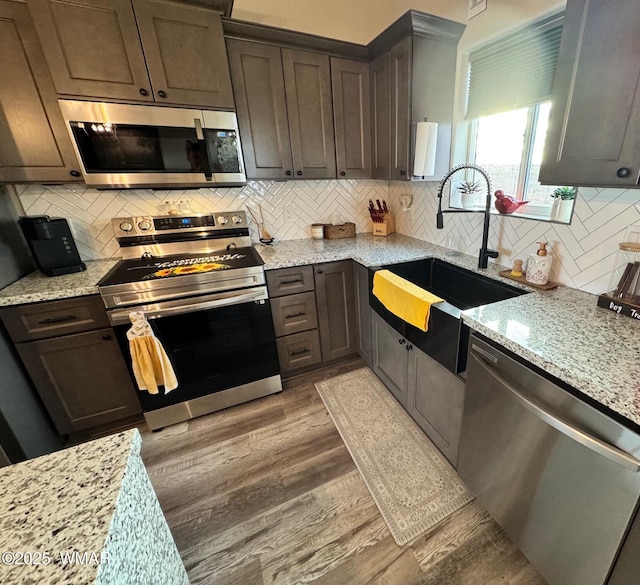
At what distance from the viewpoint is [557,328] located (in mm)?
1070

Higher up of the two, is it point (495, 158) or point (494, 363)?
point (495, 158)

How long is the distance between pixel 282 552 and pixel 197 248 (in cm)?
185

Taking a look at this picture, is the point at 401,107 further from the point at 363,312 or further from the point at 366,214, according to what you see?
the point at 363,312

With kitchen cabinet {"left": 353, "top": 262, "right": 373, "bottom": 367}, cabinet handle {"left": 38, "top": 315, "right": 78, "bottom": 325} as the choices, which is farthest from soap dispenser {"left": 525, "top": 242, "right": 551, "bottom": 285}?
cabinet handle {"left": 38, "top": 315, "right": 78, "bottom": 325}

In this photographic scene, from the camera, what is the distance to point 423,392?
1.60m

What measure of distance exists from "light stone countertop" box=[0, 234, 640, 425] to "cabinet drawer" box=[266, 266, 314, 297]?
0.17ft

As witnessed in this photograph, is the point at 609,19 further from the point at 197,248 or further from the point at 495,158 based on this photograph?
the point at 197,248

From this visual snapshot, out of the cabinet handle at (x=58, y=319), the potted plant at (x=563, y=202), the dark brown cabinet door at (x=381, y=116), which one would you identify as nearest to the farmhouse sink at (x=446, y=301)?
the potted plant at (x=563, y=202)

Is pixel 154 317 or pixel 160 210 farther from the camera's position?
pixel 160 210

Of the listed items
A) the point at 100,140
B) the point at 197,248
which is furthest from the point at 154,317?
the point at 100,140

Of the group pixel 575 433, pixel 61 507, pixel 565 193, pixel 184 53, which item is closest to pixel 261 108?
pixel 184 53

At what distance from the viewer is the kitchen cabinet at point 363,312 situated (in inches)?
80.8

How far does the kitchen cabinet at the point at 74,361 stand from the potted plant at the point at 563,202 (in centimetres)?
244

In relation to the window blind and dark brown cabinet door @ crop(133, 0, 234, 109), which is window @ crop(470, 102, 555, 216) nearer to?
the window blind
